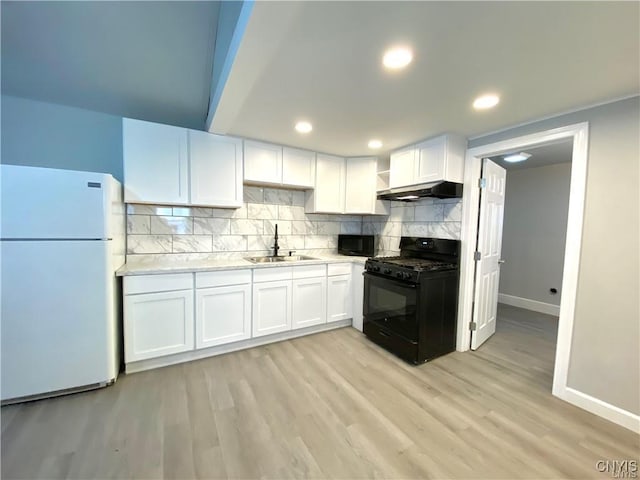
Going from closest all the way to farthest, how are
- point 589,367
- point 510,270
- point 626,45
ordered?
point 626,45 → point 589,367 → point 510,270

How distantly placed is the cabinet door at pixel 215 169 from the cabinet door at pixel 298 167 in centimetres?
53

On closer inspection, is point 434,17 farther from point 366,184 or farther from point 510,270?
point 510,270

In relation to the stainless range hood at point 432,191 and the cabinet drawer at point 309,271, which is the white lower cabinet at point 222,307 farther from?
the stainless range hood at point 432,191

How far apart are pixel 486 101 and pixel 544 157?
102 inches

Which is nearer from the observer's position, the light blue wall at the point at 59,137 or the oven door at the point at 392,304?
the light blue wall at the point at 59,137

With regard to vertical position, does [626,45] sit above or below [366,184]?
above

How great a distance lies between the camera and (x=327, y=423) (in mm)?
1744

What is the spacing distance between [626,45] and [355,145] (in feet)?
6.69

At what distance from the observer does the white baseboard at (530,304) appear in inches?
159

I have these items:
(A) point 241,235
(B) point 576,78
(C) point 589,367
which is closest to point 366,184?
(A) point 241,235

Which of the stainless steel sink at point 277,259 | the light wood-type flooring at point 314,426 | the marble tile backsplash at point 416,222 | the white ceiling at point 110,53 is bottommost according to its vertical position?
the light wood-type flooring at point 314,426

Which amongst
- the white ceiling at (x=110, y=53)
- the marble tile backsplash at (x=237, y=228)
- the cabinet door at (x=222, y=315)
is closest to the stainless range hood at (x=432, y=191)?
the marble tile backsplash at (x=237, y=228)

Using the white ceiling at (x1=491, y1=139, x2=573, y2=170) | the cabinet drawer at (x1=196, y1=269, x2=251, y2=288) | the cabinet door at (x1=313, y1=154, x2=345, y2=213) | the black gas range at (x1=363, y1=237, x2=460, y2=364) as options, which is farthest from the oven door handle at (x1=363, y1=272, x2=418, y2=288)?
the white ceiling at (x1=491, y1=139, x2=573, y2=170)

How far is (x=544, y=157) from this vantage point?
3670mm
